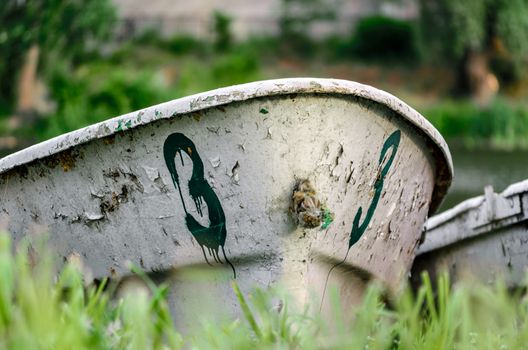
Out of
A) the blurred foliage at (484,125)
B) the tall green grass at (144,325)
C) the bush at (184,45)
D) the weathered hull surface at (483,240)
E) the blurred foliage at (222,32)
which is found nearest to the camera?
the tall green grass at (144,325)

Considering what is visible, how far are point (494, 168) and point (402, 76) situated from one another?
16.8 m

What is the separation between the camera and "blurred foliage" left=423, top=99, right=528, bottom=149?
1883cm

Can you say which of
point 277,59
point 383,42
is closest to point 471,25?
point 383,42

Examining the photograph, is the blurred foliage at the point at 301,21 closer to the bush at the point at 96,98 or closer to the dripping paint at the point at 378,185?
the bush at the point at 96,98

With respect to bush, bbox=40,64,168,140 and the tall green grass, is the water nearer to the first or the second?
bush, bbox=40,64,168,140

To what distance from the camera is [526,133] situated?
1853 cm

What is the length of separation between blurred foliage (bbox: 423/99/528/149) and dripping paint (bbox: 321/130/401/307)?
15.8 meters

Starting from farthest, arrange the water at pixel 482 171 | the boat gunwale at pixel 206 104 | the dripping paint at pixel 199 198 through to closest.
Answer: the water at pixel 482 171, the dripping paint at pixel 199 198, the boat gunwale at pixel 206 104

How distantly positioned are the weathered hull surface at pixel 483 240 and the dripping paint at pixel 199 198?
1204 mm

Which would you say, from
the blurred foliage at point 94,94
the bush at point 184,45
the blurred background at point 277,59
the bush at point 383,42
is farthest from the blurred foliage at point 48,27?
the bush at point 383,42

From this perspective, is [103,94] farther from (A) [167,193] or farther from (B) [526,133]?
(A) [167,193]

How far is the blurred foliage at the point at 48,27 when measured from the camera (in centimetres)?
1750

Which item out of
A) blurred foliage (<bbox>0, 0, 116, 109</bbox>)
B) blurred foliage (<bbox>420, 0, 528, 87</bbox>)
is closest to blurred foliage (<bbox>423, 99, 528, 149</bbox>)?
blurred foliage (<bbox>420, 0, 528, 87</bbox>)

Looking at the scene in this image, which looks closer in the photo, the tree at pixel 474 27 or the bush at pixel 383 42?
the tree at pixel 474 27
